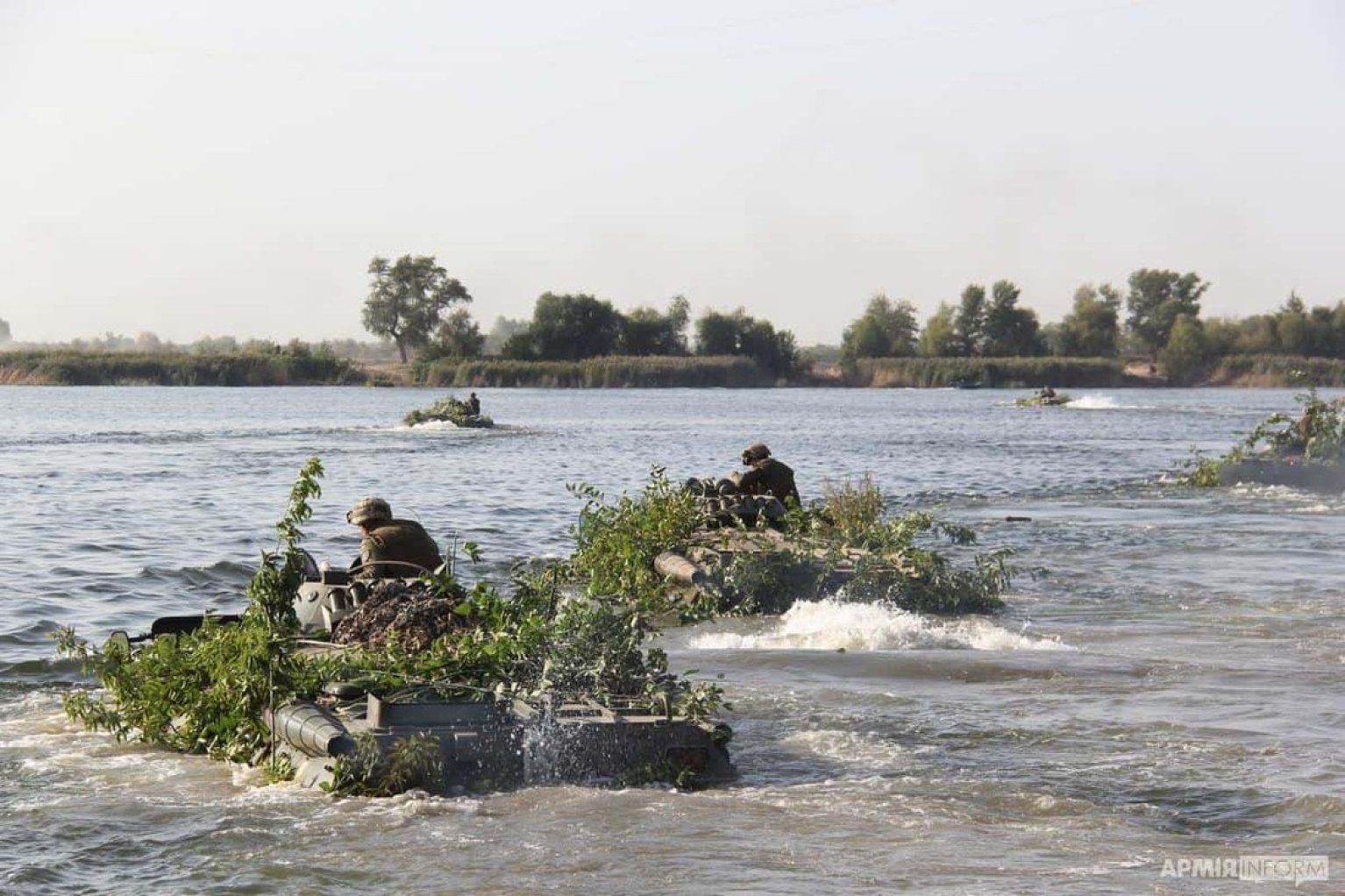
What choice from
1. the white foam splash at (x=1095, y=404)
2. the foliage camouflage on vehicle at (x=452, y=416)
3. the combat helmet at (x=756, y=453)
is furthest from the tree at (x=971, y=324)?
the combat helmet at (x=756, y=453)

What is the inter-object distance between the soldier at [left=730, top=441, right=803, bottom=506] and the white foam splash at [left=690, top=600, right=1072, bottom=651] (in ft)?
13.1

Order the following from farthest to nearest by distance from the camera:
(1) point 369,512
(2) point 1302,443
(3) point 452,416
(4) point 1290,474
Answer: (3) point 452,416
(2) point 1302,443
(4) point 1290,474
(1) point 369,512

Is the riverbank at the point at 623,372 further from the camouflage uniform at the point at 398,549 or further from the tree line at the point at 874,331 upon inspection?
the camouflage uniform at the point at 398,549

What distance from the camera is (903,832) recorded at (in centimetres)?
1136

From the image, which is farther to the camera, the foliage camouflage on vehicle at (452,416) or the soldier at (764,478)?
the foliage camouflage on vehicle at (452,416)

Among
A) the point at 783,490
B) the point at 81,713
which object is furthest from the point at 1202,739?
the point at 783,490

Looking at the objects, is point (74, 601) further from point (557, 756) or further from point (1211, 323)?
point (1211, 323)

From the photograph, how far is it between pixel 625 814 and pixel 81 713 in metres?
5.24

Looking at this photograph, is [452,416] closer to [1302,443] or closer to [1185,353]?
[1302,443]

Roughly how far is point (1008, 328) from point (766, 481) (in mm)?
146957

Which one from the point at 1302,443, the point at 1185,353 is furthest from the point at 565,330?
the point at 1302,443

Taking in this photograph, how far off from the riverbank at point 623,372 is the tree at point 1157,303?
23617 millimetres

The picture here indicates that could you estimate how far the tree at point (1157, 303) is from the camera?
585ft

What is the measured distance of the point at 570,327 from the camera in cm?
14338
